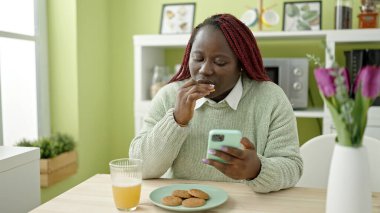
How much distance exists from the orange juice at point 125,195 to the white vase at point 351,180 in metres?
0.44

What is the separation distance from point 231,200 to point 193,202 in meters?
0.12

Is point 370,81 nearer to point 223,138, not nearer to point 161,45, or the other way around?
point 223,138

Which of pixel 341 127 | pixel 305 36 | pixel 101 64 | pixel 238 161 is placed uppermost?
pixel 305 36

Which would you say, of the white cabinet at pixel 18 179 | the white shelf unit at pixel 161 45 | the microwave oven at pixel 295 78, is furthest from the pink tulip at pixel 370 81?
the microwave oven at pixel 295 78

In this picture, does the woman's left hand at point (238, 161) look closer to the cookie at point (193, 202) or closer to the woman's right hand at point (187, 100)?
the cookie at point (193, 202)

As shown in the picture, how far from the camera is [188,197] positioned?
3.16 ft

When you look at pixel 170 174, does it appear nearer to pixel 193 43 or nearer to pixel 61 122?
pixel 193 43

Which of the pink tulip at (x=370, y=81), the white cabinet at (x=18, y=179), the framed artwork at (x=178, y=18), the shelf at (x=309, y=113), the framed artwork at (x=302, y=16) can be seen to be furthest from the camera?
the framed artwork at (x=178, y=18)

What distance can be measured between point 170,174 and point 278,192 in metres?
0.39

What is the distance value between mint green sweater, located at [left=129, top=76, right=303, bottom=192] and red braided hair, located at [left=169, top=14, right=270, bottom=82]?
5 centimetres

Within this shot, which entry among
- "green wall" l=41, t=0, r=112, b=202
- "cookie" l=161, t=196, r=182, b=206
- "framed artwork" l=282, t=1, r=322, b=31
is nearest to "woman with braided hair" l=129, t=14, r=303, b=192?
"cookie" l=161, t=196, r=182, b=206

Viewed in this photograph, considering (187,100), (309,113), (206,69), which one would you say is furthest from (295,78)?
(187,100)

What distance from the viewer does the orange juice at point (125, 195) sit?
909mm

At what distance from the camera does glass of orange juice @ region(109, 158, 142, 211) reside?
0.91 meters
